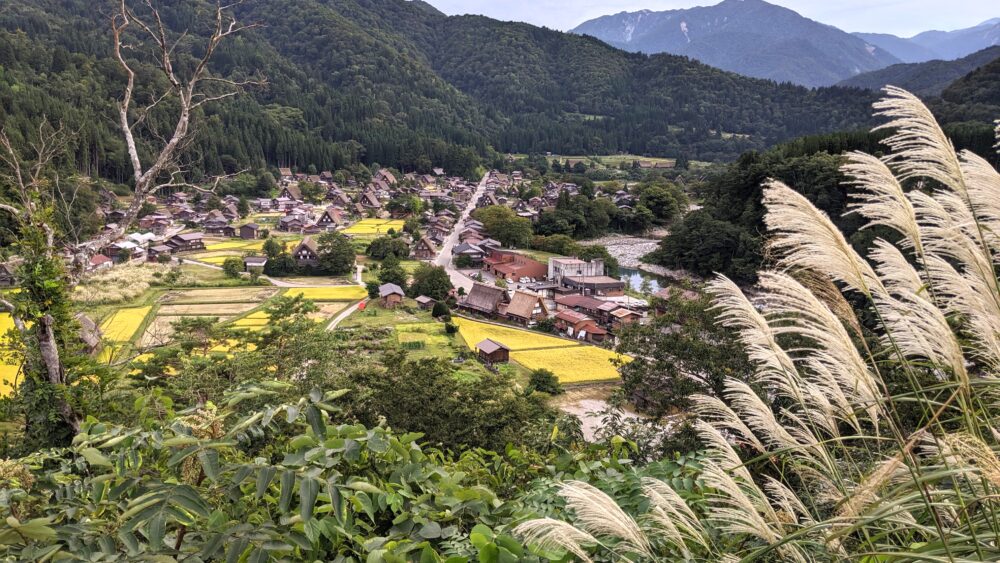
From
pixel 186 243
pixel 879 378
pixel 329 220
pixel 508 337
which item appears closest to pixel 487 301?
pixel 508 337

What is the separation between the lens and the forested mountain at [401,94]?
4975 cm

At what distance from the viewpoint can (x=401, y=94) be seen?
88.0 meters

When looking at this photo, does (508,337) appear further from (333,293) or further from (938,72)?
(938,72)

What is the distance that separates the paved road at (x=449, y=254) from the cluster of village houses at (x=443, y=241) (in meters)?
0.42

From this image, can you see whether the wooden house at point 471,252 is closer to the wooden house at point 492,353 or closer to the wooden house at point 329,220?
the wooden house at point 329,220

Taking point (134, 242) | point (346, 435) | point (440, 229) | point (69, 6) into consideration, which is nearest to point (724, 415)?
point (346, 435)

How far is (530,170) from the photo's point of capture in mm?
63906

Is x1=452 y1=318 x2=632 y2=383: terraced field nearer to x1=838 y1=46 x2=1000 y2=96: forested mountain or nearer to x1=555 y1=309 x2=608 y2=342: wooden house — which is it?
x1=555 y1=309 x2=608 y2=342: wooden house

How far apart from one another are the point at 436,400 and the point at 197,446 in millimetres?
7337

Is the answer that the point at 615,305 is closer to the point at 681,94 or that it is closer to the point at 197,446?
the point at 197,446

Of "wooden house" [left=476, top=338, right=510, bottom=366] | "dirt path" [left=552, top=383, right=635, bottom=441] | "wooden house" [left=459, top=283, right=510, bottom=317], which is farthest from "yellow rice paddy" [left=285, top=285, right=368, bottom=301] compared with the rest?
"dirt path" [left=552, top=383, right=635, bottom=441]

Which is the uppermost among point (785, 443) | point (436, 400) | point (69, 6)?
point (69, 6)

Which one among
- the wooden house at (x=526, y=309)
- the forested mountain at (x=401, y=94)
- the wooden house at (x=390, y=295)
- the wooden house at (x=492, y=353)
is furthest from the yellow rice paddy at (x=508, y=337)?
the forested mountain at (x=401, y=94)

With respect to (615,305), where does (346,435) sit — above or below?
above
